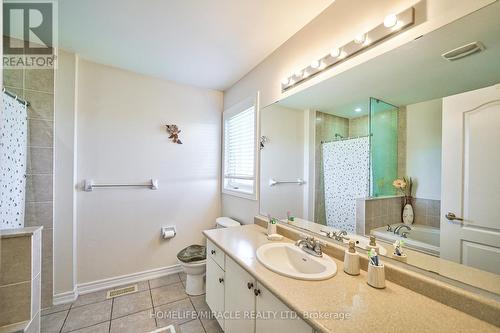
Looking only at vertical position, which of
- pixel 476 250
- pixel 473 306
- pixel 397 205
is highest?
pixel 397 205

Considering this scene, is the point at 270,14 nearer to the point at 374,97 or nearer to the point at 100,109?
the point at 374,97

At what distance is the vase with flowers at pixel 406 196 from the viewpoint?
1.05 meters

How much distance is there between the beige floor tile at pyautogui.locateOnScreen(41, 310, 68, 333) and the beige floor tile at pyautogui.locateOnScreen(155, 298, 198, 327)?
0.73m

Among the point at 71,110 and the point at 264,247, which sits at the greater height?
the point at 71,110

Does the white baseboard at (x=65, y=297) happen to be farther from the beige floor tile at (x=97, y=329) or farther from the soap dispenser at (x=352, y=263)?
the soap dispenser at (x=352, y=263)

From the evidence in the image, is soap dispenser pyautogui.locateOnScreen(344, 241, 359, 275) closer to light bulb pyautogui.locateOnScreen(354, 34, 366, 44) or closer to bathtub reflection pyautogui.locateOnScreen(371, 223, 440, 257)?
bathtub reflection pyautogui.locateOnScreen(371, 223, 440, 257)

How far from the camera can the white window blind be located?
2.18 metres

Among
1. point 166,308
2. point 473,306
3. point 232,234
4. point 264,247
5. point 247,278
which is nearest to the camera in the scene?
point 473,306

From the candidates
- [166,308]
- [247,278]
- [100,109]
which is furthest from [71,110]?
[247,278]

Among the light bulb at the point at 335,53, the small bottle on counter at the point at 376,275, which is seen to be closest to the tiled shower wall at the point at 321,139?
the light bulb at the point at 335,53

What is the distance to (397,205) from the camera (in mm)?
1110

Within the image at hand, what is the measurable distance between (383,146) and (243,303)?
126cm

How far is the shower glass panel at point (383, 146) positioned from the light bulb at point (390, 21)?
1.24 feet

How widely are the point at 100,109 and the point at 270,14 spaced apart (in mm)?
1931
